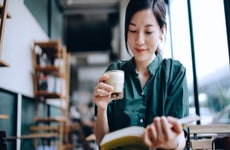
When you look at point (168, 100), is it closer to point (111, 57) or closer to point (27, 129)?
point (27, 129)

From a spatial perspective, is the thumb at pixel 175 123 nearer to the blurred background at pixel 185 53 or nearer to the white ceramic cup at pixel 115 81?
the white ceramic cup at pixel 115 81

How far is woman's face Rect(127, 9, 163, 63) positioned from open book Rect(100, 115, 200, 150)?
366 mm

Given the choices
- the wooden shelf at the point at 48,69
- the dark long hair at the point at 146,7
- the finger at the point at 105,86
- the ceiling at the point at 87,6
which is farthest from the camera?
the ceiling at the point at 87,6

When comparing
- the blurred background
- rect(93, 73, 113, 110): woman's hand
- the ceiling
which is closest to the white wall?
the blurred background

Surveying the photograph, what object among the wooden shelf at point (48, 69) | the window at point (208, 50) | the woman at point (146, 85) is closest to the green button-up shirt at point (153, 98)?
the woman at point (146, 85)

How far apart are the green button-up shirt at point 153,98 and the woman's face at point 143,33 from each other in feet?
0.34

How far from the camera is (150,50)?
3.53 feet

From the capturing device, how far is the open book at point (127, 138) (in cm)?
74

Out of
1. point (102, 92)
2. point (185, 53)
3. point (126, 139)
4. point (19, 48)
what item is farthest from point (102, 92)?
point (19, 48)

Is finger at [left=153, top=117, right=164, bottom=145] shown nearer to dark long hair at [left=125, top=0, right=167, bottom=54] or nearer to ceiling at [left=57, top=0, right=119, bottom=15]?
dark long hair at [left=125, top=0, right=167, bottom=54]

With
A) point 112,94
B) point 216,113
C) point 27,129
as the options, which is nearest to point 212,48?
point 216,113

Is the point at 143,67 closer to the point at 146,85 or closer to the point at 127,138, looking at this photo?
the point at 146,85

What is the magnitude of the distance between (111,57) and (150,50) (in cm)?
1073

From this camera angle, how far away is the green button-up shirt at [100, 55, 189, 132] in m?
1.05
